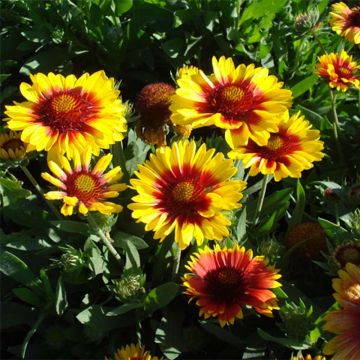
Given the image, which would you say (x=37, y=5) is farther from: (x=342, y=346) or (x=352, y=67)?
(x=342, y=346)

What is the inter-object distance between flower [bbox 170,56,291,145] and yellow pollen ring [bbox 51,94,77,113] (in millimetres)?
253

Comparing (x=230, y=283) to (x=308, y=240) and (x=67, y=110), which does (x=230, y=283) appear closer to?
(x=308, y=240)

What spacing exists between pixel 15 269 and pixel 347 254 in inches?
36.2

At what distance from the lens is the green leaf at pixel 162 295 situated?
1.55m

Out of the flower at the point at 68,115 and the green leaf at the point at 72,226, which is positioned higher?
the flower at the point at 68,115

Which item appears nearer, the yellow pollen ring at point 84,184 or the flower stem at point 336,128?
the yellow pollen ring at point 84,184

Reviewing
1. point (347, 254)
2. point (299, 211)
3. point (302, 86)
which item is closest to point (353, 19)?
point (302, 86)

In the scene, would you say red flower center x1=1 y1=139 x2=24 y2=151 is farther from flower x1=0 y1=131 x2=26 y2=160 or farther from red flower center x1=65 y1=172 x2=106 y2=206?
A: red flower center x1=65 y1=172 x2=106 y2=206

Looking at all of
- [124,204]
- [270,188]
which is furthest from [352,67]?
[124,204]

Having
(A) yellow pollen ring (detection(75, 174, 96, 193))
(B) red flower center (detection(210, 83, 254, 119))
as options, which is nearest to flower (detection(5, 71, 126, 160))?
(A) yellow pollen ring (detection(75, 174, 96, 193))

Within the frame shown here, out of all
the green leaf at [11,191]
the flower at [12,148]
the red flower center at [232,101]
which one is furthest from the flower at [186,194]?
the green leaf at [11,191]

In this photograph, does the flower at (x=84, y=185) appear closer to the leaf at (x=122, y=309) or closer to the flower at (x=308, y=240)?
the leaf at (x=122, y=309)

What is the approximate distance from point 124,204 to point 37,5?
117 cm

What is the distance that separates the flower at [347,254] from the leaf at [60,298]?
29.0 inches
